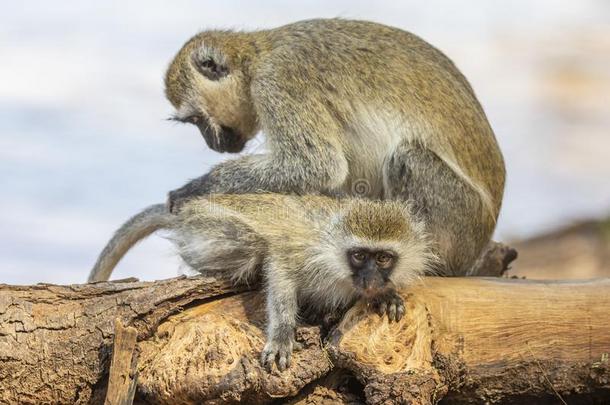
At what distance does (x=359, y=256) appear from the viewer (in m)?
5.10

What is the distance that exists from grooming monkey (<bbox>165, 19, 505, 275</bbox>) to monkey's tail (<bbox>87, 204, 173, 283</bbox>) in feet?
1.83

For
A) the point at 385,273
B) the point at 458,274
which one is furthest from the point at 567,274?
the point at 385,273

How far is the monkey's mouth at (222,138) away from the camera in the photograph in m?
6.53

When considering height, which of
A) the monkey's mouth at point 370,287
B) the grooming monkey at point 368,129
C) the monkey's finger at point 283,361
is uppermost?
the grooming monkey at point 368,129

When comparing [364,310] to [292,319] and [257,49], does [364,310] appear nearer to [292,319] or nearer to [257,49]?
[292,319]

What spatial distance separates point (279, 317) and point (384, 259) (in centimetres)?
69

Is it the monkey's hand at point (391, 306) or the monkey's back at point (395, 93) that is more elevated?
the monkey's back at point (395, 93)

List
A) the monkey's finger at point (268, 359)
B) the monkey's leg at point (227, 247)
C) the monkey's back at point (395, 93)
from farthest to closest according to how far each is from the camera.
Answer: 1. the monkey's back at point (395, 93)
2. the monkey's leg at point (227, 247)
3. the monkey's finger at point (268, 359)

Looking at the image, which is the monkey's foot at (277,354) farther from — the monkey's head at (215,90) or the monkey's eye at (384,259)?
the monkey's head at (215,90)

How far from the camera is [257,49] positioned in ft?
21.1

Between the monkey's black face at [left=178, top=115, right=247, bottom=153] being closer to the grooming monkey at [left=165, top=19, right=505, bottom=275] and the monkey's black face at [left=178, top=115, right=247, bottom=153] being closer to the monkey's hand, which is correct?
the grooming monkey at [left=165, top=19, right=505, bottom=275]

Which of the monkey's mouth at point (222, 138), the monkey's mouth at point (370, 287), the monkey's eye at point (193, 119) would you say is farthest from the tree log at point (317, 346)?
the monkey's eye at point (193, 119)

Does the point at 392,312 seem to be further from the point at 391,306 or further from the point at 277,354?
the point at 277,354

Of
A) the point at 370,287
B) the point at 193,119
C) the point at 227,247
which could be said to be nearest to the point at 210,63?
the point at 193,119
